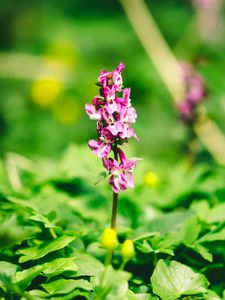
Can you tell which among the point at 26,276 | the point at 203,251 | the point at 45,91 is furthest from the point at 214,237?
the point at 45,91

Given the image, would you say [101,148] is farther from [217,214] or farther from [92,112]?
[217,214]

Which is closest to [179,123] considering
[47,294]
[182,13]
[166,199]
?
[166,199]

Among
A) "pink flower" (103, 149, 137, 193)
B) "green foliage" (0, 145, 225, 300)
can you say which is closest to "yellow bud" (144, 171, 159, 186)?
"green foliage" (0, 145, 225, 300)

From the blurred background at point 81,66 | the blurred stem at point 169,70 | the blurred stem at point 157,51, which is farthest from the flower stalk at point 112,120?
the blurred stem at point 157,51

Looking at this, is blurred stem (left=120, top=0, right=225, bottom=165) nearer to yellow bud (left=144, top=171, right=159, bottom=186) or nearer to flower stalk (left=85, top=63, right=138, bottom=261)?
yellow bud (left=144, top=171, right=159, bottom=186)

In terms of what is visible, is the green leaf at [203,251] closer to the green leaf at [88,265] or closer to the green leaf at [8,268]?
the green leaf at [88,265]

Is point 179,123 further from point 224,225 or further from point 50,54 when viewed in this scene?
point 50,54
